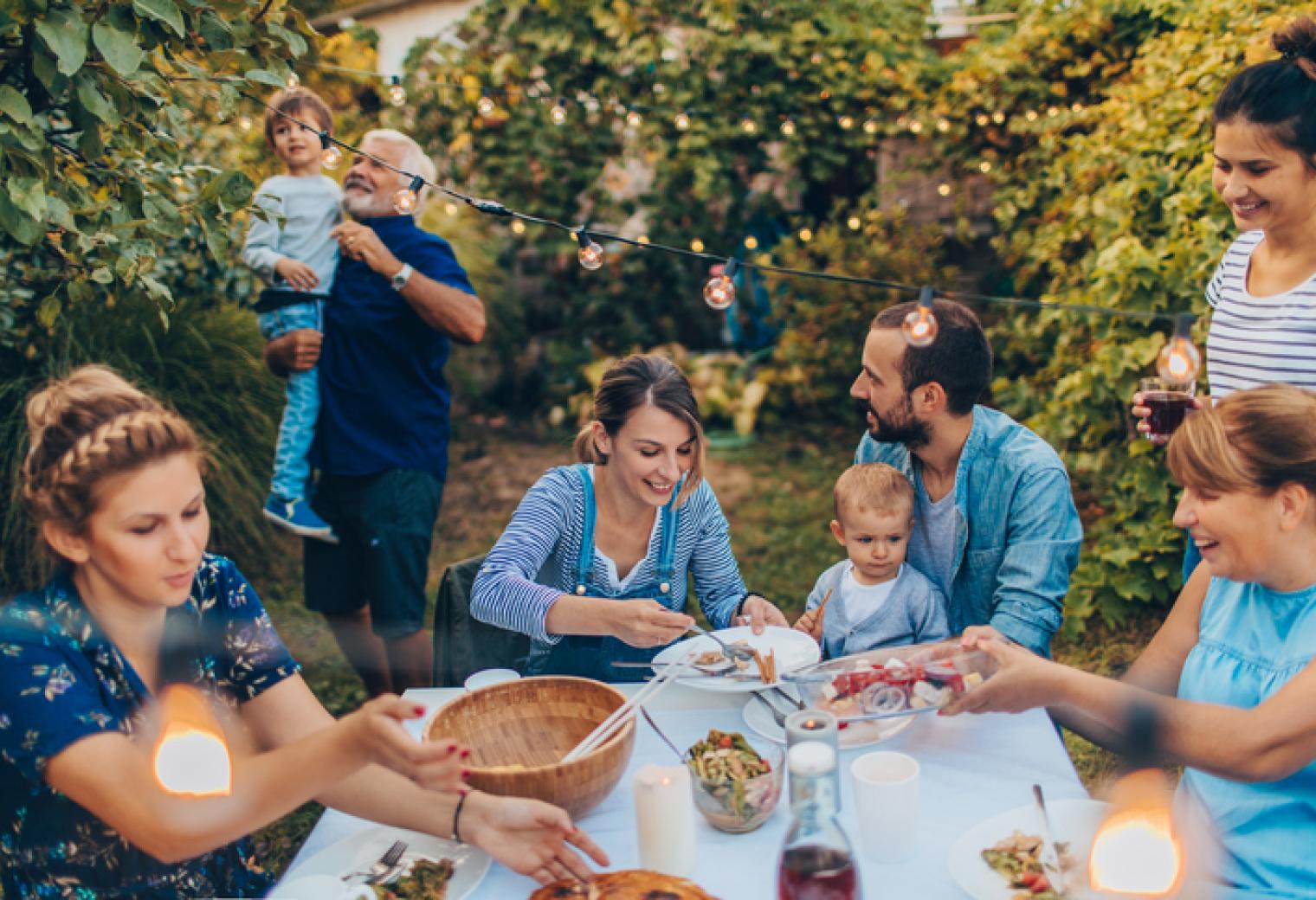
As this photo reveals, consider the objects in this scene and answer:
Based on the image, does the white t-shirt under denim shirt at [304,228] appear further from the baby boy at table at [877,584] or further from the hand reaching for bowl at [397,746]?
the hand reaching for bowl at [397,746]

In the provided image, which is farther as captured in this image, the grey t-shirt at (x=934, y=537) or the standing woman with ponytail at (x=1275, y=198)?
the grey t-shirt at (x=934, y=537)

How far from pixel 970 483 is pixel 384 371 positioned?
1819mm

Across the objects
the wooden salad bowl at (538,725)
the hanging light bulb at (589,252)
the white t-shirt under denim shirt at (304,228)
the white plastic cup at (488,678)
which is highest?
the white t-shirt under denim shirt at (304,228)

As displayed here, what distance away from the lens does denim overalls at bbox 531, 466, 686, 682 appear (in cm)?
249

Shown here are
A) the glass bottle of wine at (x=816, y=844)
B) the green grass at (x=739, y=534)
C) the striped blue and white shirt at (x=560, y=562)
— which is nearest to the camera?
the glass bottle of wine at (x=816, y=844)

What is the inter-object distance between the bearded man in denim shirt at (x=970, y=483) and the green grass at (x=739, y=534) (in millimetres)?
1180

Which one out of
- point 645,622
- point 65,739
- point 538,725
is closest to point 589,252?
point 645,622

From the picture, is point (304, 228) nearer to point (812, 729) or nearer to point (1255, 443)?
point (812, 729)

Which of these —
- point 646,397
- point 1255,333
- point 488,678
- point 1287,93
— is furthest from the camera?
point 646,397

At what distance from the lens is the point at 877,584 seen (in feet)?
7.96

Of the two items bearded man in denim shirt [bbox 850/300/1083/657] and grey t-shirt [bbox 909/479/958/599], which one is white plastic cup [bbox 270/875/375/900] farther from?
grey t-shirt [bbox 909/479/958/599]

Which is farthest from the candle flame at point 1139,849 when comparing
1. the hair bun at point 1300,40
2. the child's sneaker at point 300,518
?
the child's sneaker at point 300,518

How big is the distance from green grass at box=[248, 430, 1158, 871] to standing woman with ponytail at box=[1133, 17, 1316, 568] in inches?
51.7

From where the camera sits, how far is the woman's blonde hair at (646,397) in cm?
246
